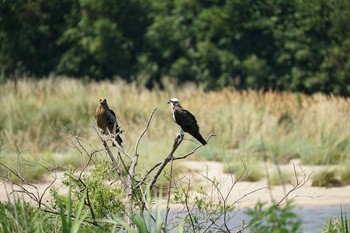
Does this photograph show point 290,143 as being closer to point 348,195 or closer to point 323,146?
point 323,146

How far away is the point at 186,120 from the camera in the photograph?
393 inches

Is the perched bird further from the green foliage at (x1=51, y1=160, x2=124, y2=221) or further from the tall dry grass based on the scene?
the tall dry grass

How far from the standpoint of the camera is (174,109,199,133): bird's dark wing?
32.7ft

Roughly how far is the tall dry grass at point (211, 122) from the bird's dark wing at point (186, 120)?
6036 millimetres

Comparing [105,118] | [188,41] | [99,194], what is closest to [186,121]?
[105,118]

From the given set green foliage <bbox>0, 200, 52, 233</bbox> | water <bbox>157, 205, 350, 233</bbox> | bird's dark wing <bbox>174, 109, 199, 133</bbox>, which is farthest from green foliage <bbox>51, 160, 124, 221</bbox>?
water <bbox>157, 205, 350, 233</bbox>

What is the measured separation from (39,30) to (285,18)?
7.72 m

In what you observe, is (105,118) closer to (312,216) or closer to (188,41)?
(312,216)

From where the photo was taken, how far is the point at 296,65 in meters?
29.2

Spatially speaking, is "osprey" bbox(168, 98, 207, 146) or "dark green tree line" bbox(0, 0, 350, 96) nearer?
"osprey" bbox(168, 98, 207, 146)

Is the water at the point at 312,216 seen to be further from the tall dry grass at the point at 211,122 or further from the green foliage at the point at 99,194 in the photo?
the green foliage at the point at 99,194

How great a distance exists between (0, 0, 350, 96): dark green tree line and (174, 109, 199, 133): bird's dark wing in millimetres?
17533

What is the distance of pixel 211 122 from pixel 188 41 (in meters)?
11.1

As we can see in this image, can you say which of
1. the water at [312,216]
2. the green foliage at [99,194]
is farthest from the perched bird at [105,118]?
the green foliage at [99,194]
